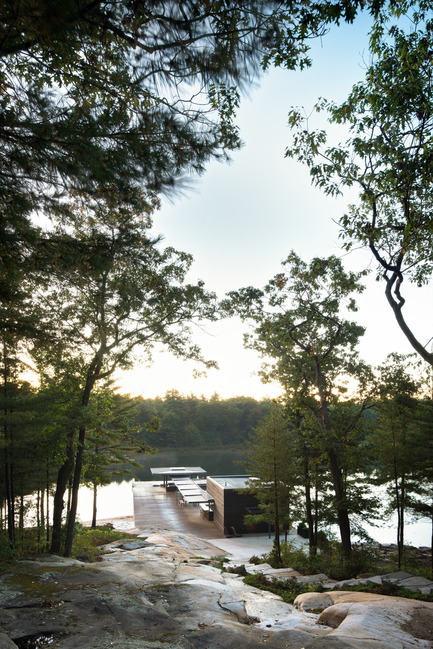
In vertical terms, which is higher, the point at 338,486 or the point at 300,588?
the point at 338,486

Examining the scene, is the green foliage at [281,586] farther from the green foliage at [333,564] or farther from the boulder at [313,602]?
the green foliage at [333,564]

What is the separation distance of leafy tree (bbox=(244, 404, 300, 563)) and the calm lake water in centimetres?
121

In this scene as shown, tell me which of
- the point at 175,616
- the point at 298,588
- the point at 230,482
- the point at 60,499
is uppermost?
the point at 175,616

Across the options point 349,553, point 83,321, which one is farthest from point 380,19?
point 349,553

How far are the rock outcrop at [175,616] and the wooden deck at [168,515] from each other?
1519cm

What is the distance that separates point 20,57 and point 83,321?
4406 mm

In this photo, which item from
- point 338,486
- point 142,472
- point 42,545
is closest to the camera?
point 338,486

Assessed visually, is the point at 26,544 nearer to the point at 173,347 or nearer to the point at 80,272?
the point at 173,347

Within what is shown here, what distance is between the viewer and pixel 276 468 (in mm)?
16297

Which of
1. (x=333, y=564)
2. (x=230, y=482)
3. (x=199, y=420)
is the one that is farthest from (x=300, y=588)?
(x=199, y=420)

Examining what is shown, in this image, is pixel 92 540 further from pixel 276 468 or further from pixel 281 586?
pixel 281 586

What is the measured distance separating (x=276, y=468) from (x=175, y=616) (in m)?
11.1

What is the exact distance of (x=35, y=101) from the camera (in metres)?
3.81

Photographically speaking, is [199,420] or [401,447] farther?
[199,420]
